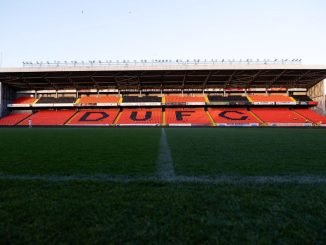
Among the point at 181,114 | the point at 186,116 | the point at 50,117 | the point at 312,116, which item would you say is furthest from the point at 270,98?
the point at 50,117

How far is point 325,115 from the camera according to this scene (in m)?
38.1

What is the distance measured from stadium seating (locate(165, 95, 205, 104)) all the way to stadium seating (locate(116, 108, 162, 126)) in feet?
7.72

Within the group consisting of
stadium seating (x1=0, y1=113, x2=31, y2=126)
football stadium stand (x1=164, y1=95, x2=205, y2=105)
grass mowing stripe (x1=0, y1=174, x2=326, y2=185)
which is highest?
football stadium stand (x1=164, y1=95, x2=205, y2=105)

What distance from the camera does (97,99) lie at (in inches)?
1699

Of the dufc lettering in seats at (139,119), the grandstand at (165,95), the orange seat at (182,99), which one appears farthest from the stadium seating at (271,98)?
the dufc lettering in seats at (139,119)

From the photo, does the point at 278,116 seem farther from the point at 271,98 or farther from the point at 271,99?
the point at 271,98

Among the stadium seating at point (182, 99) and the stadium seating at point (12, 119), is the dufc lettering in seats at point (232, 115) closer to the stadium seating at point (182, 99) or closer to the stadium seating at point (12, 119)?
the stadium seating at point (182, 99)

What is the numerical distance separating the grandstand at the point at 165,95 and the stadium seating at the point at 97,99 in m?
0.16

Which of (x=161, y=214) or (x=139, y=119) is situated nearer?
(x=161, y=214)

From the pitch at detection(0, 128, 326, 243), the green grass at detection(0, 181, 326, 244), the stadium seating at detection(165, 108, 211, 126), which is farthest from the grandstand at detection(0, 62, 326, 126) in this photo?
the green grass at detection(0, 181, 326, 244)

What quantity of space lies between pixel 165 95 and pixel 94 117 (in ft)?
41.5

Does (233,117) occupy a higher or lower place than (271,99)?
lower

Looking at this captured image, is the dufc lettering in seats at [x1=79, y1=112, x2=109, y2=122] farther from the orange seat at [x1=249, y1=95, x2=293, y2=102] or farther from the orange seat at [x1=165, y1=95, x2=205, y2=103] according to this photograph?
the orange seat at [x1=249, y1=95, x2=293, y2=102]

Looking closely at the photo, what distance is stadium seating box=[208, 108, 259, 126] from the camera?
34.9 m
